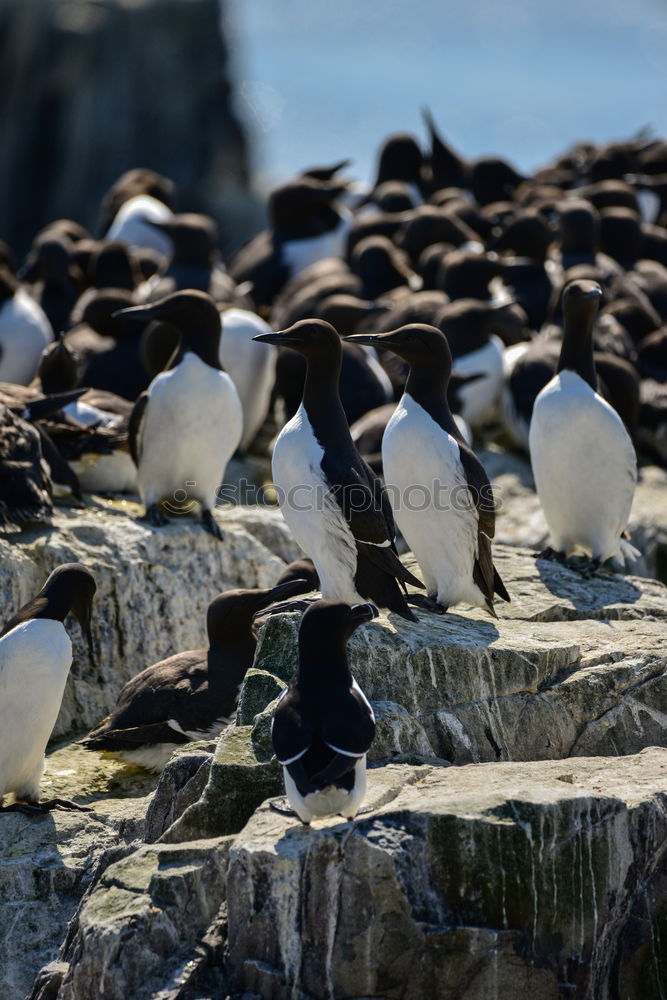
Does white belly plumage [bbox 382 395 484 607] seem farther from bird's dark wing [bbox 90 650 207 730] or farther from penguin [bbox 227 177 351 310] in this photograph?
penguin [bbox 227 177 351 310]

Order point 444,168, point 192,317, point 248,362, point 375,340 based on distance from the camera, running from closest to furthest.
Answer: point 375,340
point 192,317
point 248,362
point 444,168

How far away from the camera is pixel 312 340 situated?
240 inches

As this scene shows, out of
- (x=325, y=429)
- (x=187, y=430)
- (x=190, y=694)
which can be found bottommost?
(x=190, y=694)

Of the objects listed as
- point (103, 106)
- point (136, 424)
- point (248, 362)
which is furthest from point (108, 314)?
point (103, 106)

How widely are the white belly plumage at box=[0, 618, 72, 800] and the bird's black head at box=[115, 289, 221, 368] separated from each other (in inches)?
96.1

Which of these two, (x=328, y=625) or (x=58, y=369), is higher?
(x=58, y=369)

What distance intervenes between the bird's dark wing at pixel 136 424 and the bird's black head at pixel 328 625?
3.33m

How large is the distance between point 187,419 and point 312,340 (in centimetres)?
180

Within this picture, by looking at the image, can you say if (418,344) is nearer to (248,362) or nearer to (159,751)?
(159,751)

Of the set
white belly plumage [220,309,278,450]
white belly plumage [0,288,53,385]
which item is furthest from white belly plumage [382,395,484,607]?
white belly plumage [0,288,53,385]

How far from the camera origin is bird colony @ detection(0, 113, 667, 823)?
19.2 ft

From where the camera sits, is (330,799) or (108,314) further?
(108,314)

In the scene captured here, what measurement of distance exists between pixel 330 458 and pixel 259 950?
7.12ft

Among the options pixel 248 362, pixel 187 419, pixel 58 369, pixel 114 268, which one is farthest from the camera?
pixel 114 268
